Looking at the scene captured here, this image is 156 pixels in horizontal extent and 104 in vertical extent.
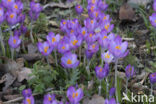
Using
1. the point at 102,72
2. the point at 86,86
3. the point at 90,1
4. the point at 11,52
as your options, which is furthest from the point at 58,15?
the point at 102,72

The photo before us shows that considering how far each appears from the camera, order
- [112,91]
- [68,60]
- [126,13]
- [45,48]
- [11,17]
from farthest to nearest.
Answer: [126,13] → [11,17] → [45,48] → [68,60] → [112,91]

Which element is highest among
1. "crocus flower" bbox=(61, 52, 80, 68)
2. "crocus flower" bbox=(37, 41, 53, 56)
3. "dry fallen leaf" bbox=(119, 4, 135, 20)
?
"dry fallen leaf" bbox=(119, 4, 135, 20)

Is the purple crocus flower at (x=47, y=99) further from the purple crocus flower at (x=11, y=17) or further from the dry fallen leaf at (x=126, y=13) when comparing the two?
the dry fallen leaf at (x=126, y=13)

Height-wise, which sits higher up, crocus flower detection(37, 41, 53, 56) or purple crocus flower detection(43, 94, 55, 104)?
crocus flower detection(37, 41, 53, 56)

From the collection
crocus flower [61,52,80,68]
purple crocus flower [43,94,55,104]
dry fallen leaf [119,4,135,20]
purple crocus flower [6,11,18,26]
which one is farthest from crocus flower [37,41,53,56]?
dry fallen leaf [119,4,135,20]

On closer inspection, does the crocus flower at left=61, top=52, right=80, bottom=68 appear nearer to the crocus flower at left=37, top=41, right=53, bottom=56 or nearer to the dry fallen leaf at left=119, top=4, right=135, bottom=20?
the crocus flower at left=37, top=41, right=53, bottom=56

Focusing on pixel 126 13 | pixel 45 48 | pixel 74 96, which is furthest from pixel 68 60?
pixel 126 13

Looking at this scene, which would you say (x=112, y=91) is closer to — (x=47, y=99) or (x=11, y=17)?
(x=47, y=99)

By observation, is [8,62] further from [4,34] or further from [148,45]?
[148,45]

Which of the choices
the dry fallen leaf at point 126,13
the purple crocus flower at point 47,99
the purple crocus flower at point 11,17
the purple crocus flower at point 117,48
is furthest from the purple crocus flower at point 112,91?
the dry fallen leaf at point 126,13

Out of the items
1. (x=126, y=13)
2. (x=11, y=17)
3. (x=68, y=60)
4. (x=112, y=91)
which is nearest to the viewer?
(x=112, y=91)
